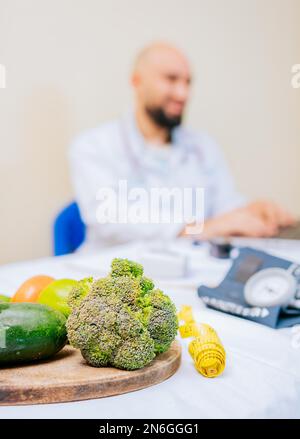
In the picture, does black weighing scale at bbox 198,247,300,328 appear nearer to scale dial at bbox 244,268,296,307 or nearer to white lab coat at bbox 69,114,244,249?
scale dial at bbox 244,268,296,307

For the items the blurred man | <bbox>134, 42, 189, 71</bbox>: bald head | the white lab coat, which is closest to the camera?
the blurred man

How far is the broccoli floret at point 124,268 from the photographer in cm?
79

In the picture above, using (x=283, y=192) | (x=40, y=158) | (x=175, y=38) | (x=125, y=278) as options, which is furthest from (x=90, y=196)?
(x=125, y=278)

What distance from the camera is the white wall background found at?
2.57 meters

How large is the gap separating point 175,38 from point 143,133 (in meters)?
0.61

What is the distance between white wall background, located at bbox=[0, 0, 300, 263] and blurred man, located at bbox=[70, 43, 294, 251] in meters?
0.08

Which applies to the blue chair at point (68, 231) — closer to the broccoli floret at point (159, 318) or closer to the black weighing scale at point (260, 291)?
the black weighing scale at point (260, 291)

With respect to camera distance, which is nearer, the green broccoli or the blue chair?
the green broccoli

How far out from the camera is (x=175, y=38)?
3.26 meters

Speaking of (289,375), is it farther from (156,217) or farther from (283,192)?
(283,192)

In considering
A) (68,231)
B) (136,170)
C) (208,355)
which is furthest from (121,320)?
(136,170)

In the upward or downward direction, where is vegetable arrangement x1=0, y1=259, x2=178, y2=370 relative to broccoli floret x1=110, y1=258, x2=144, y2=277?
downward

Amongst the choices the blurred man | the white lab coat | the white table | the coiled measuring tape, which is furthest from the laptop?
the coiled measuring tape

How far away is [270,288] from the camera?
114 cm
